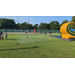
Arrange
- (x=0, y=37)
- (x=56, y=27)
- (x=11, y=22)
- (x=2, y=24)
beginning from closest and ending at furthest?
(x=0, y=37) → (x=2, y=24) → (x=11, y=22) → (x=56, y=27)

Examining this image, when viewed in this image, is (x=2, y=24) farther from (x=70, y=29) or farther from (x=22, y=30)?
(x=70, y=29)

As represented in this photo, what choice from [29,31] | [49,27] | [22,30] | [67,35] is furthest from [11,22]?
[67,35]

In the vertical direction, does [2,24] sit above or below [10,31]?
above

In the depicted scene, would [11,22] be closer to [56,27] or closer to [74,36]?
[56,27]

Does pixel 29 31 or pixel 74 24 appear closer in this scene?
pixel 74 24

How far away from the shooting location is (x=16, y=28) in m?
39.4

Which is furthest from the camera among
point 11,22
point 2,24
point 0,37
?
point 11,22

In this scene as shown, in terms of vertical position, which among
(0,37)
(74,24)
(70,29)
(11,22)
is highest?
(11,22)

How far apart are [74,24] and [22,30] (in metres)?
30.0

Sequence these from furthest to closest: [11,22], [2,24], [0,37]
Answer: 1. [11,22]
2. [2,24]
3. [0,37]

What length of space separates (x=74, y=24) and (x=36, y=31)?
29623mm

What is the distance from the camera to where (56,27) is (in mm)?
39219

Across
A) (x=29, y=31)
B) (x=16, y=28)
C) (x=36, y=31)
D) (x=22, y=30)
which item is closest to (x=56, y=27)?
(x=36, y=31)

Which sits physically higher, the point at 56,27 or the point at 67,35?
the point at 56,27
